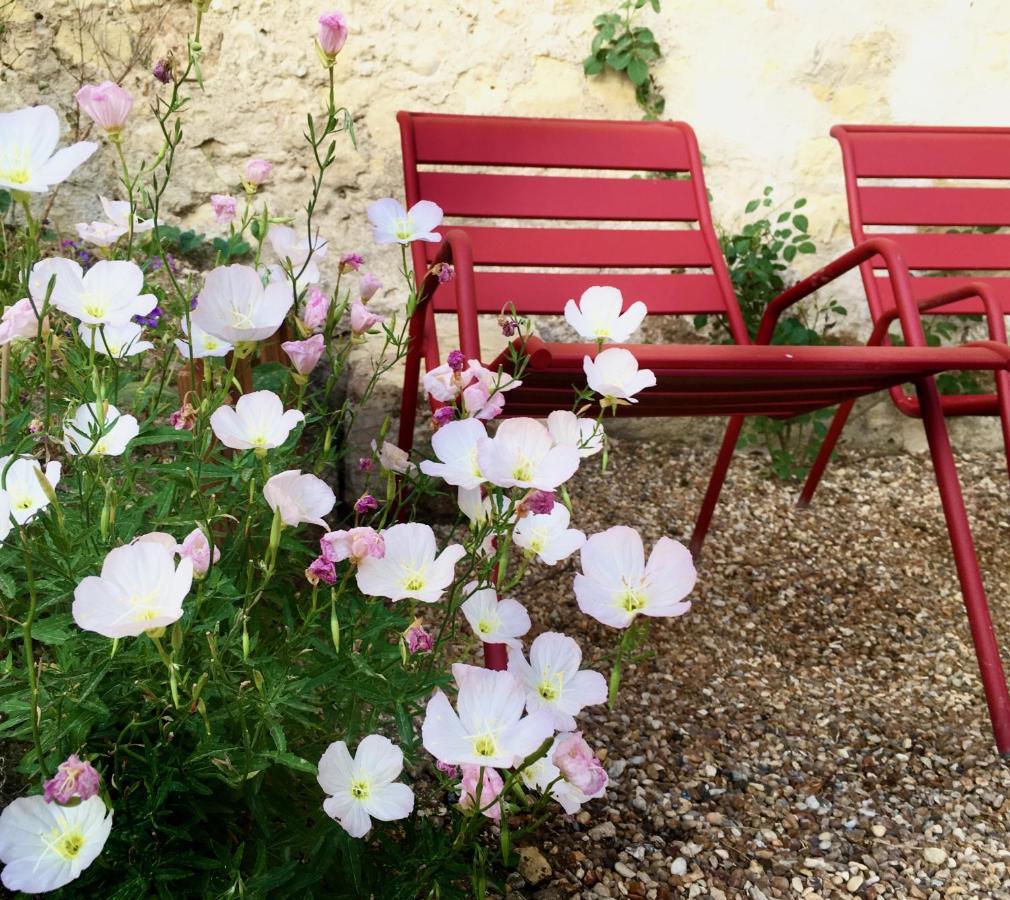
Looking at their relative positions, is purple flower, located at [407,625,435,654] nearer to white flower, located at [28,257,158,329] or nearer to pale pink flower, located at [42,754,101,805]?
pale pink flower, located at [42,754,101,805]

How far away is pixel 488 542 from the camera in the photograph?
0.99 meters

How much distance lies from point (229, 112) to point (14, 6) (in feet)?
1.94

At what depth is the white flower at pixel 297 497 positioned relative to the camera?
842 millimetres

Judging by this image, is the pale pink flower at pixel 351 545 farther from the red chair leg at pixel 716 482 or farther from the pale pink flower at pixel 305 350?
the red chair leg at pixel 716 482

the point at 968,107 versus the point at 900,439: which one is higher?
the point at 968,107

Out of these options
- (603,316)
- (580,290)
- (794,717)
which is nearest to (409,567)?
(603,316)

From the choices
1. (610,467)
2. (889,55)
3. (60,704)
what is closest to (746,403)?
(610,467)

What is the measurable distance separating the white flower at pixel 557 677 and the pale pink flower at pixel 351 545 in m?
0.18

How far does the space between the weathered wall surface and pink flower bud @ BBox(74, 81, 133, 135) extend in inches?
67.1

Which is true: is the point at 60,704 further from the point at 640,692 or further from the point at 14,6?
Result: the point at 14,6

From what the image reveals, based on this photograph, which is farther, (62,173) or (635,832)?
(635,832)

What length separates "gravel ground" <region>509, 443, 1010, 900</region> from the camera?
1400 mm

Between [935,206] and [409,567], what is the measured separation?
80.0 inches

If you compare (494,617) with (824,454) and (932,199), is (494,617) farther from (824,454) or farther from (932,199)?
(932,199)
